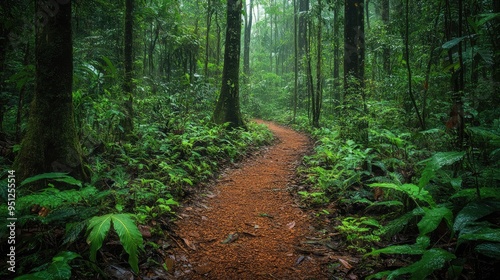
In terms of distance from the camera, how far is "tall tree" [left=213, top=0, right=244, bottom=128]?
929cm

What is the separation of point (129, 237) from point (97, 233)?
0.26m

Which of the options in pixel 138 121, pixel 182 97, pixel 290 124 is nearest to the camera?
pixel 138 121

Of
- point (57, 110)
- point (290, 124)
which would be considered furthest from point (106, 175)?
point (290, 124)

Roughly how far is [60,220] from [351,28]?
8.54m

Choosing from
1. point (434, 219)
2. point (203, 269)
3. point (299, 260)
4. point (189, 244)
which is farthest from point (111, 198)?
point (434, 219)

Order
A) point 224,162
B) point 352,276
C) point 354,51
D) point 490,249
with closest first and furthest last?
point 490,249 < point 352,276 < point 224,162 < point 354,51

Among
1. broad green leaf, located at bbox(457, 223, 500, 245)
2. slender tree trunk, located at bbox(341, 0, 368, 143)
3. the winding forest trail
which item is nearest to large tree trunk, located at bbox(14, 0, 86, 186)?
the winding forest trail

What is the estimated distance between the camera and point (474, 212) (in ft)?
7.38

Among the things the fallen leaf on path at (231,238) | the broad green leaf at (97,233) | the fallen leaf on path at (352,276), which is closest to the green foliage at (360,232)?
the fallen leaf on path at (352,276)

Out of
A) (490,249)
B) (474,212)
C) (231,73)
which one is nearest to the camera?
(490,249)

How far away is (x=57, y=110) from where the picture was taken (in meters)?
3.62

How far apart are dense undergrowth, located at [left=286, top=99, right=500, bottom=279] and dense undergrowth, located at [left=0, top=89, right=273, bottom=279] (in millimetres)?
2034

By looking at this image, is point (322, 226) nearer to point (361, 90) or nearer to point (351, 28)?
point (361, 90)

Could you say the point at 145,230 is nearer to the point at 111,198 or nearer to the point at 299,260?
the point at 111,198
